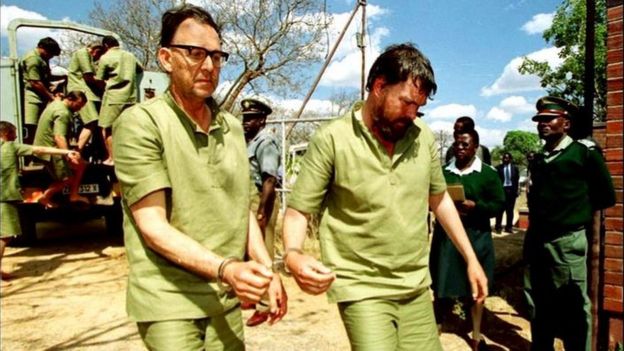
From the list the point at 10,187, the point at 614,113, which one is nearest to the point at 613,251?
the point at 614,113

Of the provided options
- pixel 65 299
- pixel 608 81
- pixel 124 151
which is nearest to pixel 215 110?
pixel 124 151

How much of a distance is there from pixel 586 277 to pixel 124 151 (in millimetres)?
3412

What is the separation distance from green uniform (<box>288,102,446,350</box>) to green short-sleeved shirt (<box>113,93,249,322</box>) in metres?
0.49

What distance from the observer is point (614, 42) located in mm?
3451

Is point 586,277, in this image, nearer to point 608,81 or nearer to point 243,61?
point 608,81

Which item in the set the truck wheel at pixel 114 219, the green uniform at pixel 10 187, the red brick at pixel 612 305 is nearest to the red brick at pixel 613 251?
the red brick at pixel 612 305

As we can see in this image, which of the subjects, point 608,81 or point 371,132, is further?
point 608,81

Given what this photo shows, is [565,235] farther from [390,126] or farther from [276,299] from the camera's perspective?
[276,299]

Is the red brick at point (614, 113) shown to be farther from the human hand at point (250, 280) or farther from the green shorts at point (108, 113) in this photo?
the green shorts at point (108, 113)

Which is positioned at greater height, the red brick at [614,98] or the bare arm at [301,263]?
the red brick at [614,98]

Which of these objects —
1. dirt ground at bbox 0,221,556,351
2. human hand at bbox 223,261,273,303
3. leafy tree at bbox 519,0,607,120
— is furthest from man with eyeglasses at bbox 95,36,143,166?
leafy tree at bbox 519,0,607,120

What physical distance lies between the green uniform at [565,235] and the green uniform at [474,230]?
1.70ft

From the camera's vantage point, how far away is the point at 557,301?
369cm

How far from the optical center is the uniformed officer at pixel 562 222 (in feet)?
11.4
